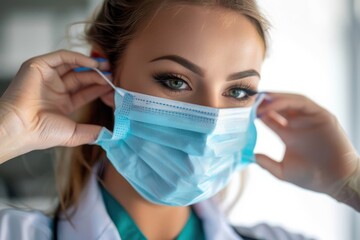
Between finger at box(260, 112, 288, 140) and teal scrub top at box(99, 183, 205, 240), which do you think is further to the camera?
finger at box(260, 112, 288, 140)

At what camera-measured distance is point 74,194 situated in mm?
1227

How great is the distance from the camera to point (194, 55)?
1.01m

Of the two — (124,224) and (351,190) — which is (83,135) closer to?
(124,224)

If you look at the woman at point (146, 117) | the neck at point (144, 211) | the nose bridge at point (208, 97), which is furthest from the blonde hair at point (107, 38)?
the nose bridge at point (208, 97)

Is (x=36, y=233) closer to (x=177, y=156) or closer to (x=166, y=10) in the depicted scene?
(x=177, y=156)

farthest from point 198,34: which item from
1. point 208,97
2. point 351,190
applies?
point 351,190

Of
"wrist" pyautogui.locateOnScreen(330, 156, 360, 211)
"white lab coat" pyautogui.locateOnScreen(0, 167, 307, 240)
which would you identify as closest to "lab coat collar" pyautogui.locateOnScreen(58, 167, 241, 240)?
"white lab coat" pyautogui.locateOnScreen(0, 167, 307, 240)

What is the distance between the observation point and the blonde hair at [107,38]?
1087 millimetres

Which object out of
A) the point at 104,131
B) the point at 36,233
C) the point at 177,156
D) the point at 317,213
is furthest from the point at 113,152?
the point at 317,213

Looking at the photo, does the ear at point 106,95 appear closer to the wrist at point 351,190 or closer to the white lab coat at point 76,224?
the white lab coat at point 76,224

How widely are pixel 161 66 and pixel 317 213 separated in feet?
3.57

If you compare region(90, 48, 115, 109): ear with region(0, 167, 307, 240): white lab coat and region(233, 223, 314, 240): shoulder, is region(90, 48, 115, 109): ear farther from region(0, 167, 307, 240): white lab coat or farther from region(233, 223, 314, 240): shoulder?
region(233, 223, 314, 240): shoulder

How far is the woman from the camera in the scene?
1.02 metres

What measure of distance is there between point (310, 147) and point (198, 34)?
1.81ft
